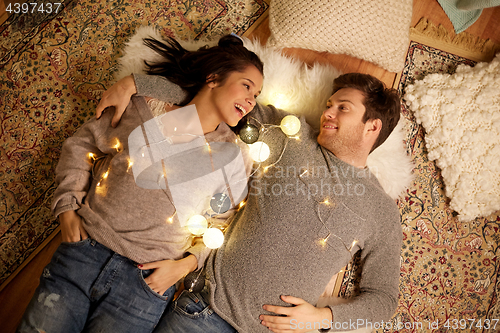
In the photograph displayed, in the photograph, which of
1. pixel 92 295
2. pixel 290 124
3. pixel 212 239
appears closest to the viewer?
pixel 92 295

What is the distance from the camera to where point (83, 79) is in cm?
170

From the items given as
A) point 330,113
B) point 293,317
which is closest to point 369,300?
point 293,317

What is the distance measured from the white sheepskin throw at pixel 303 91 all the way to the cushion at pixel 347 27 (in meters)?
Answer: 0.11

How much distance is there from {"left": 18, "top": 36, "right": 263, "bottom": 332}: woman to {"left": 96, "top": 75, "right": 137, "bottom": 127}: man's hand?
38mm

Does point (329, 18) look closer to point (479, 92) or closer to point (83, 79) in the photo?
point (479, 92)

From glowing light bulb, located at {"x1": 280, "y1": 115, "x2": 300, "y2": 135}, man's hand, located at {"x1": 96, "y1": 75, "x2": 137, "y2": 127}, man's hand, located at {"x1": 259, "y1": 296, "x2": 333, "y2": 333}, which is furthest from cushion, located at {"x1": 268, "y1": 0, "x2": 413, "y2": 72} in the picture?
man's hand, located at {"x1": 259, "y1": 296, "x2": 333, "y2": 333}

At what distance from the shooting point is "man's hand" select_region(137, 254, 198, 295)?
1292 mm

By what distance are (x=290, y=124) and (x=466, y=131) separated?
3.36 feet

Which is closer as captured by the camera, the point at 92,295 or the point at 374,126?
the point at 92,295

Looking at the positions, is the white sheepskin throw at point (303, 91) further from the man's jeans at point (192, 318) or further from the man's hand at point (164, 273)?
the man's jeans at point (192, 318)

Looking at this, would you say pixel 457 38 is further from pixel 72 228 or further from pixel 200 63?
pixel 72 228

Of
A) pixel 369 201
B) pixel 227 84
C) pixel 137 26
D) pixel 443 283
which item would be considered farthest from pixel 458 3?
pixel 137 26

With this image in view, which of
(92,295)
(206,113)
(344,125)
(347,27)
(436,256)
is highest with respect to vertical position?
(347,27)

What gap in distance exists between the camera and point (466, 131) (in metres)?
1.68
